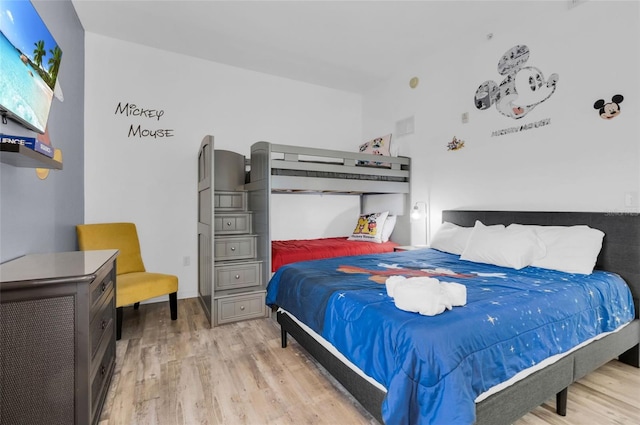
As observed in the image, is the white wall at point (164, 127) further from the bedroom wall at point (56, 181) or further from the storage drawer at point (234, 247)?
the storage drawer at point (234, 247)

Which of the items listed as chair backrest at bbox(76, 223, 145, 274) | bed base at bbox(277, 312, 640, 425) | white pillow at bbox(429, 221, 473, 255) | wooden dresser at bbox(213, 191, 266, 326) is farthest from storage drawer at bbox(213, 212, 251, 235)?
white pillow at bbox(429, 221, 473, 255)

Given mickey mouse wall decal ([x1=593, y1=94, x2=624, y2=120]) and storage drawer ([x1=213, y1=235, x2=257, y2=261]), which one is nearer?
mickey mouse wall decal ([x1=593, y1=94, x2=624, y2=120])

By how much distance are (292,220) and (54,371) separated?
3084 millimetres

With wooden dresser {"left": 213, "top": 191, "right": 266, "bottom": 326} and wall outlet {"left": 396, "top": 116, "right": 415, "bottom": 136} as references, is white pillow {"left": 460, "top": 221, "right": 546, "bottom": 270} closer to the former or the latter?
wall outlet {"left": 396, "top": 116, "right": 415, "bottom": 136}

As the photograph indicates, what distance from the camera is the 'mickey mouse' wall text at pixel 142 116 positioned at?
3.25 metres

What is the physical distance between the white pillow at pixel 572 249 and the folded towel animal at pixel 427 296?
1235 millimetres

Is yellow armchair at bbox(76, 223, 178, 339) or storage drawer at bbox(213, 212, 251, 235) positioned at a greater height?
storage drawer at bbox(213, 212, 251, 235)

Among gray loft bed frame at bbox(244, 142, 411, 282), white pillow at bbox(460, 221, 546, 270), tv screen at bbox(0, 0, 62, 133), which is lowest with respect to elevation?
white pillow at bbox(460, 221, 546, 270)

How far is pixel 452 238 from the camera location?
2.87 meters

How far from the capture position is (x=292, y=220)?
4.15 meters

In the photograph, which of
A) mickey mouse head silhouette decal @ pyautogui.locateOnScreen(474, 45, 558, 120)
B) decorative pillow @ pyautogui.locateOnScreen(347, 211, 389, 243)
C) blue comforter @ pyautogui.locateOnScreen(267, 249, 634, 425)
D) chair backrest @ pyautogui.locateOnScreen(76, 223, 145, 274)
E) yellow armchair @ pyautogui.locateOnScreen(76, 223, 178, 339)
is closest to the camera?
blue comforter @ pyautogui.locateOnScreen(267, 249, 634, 425)

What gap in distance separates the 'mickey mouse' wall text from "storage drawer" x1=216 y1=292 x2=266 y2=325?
6.75ft

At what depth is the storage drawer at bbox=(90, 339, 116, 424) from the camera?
53.7 inches

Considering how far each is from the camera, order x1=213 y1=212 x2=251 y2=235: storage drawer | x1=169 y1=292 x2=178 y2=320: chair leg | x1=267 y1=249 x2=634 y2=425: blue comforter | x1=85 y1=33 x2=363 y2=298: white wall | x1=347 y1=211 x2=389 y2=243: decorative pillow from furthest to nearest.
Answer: x1=347 y1=211 x2=389 y2=243: decorative pillow < x1=85 y1=33 x2=363 y2=298: white wall < x1=213 y1=212 x2=251 y2=235: storage drawer < x1=169 y1=292 x2=178 y2=320: chair leg < x1=267 y1=249 x2=634 y2=425: blue comforter
